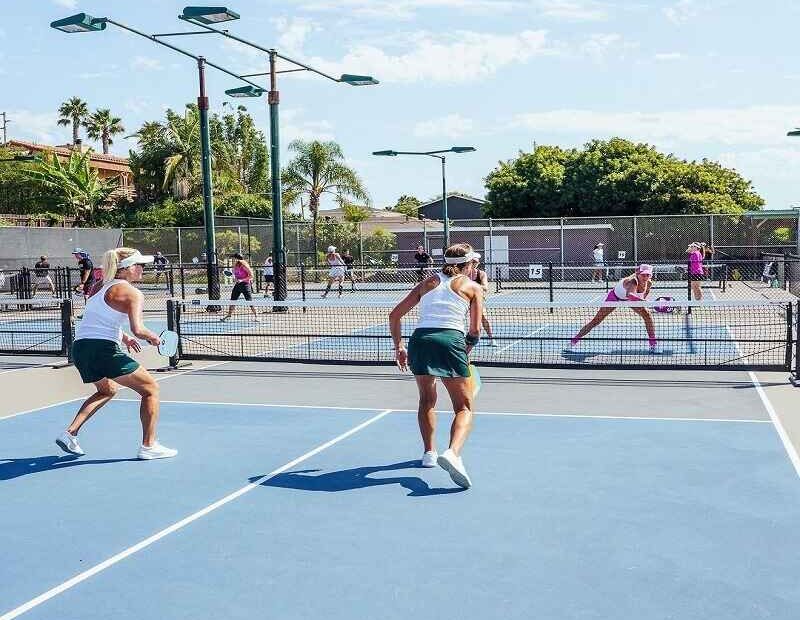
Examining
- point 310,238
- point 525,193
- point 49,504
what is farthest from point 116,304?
point 525,193

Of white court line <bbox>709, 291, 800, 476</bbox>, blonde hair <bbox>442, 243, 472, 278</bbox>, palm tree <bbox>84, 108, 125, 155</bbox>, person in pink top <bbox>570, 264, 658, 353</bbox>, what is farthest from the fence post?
palm tree <bbox>84, 108, 125, 155</bbox>

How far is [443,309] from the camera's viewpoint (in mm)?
6340

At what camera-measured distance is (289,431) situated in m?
8.13

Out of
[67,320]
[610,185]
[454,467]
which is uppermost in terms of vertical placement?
[610,185]

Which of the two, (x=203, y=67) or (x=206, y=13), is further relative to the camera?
(x=203, y=67)

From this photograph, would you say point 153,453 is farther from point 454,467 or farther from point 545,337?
point 545,337

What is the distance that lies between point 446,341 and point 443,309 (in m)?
0.24

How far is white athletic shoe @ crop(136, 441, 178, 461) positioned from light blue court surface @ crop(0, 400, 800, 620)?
111 millimetres

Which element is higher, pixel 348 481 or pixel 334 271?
pixel 334 271

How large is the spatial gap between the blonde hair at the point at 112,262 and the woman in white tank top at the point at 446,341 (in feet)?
6.99

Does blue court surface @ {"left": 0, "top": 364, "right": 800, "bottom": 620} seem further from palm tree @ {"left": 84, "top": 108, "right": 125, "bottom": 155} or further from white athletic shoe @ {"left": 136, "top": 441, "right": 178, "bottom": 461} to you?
palm tree @ {"left": 84, "top": 108, "right": 125, "bottom": 155}

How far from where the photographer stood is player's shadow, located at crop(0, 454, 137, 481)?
6.82 m

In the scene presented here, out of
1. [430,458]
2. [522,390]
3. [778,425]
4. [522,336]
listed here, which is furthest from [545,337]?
[430,458]

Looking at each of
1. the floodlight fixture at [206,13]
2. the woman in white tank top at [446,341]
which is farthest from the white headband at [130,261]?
the floodlight fixture at [206,13]
